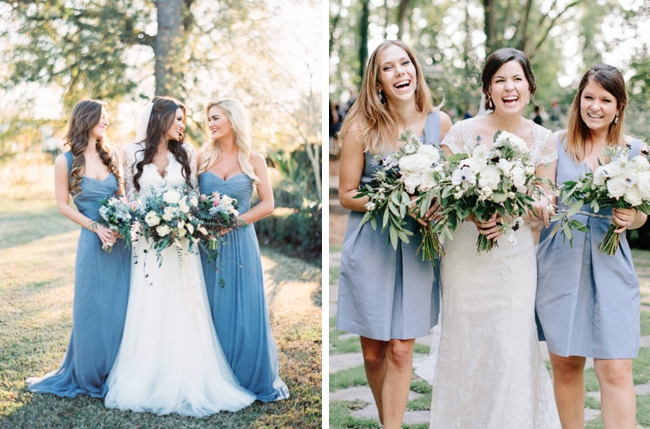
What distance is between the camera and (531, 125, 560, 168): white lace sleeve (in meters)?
3.17

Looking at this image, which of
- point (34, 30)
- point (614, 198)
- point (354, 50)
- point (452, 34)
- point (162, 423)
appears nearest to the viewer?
point (614, 198)

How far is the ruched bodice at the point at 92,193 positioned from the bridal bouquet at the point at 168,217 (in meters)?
0.32

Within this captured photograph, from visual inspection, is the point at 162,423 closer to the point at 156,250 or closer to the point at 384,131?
the point at 156,250

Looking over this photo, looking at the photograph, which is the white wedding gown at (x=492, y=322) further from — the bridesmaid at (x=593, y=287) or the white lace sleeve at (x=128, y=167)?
the white lace sleeve at (x=128, y=167)

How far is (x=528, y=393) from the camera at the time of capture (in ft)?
10.7

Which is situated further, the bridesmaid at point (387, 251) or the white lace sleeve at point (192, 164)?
the white lace sleeve at point (192, 164)

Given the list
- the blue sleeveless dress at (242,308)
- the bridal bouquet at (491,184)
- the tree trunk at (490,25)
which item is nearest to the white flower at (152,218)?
the blue sleeveless dress at (242,308)

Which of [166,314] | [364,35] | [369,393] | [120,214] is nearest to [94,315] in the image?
[166,314]

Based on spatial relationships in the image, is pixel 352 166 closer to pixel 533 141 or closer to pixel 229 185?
pixel 533 141

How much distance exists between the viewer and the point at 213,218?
393 cm

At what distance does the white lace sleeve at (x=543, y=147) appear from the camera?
10.4 feet

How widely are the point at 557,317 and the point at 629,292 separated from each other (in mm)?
371

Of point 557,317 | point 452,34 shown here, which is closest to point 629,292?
point 557,317

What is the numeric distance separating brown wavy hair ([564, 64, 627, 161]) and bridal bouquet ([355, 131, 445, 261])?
0.78 meters
